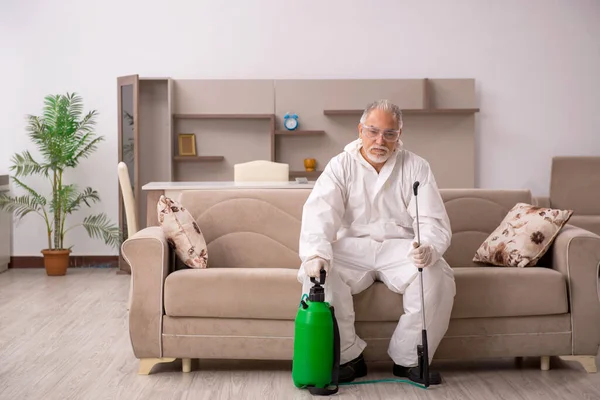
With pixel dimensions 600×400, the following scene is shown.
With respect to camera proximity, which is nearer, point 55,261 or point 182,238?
point 182,238

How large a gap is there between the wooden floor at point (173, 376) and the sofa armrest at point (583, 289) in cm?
15

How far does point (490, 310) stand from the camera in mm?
3508

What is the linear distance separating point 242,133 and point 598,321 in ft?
13.8

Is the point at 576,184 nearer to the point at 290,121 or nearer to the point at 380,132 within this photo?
the point at 290,121

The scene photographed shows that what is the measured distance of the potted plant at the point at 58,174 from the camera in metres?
6.71

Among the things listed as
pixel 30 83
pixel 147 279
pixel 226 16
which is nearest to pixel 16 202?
pixel 30 83

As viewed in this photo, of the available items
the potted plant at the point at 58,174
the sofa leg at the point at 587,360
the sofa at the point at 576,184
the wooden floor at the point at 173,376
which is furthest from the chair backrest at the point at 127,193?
the sofa at the point at 576,184

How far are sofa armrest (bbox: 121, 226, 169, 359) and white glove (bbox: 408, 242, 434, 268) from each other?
111cm

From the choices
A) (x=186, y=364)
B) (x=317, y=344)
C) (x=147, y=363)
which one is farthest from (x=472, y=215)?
(x=147, y=363)

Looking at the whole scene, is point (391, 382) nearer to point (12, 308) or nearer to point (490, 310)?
point (490, 310)

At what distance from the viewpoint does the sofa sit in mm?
6789

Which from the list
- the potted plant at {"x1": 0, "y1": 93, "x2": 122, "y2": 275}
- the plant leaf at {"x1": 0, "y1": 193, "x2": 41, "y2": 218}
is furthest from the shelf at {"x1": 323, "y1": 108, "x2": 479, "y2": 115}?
the plant leaf at {"x1": 0, "y1": 193, "x2": 41, "y2": 218}

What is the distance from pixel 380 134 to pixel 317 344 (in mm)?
1002

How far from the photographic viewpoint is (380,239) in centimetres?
359
